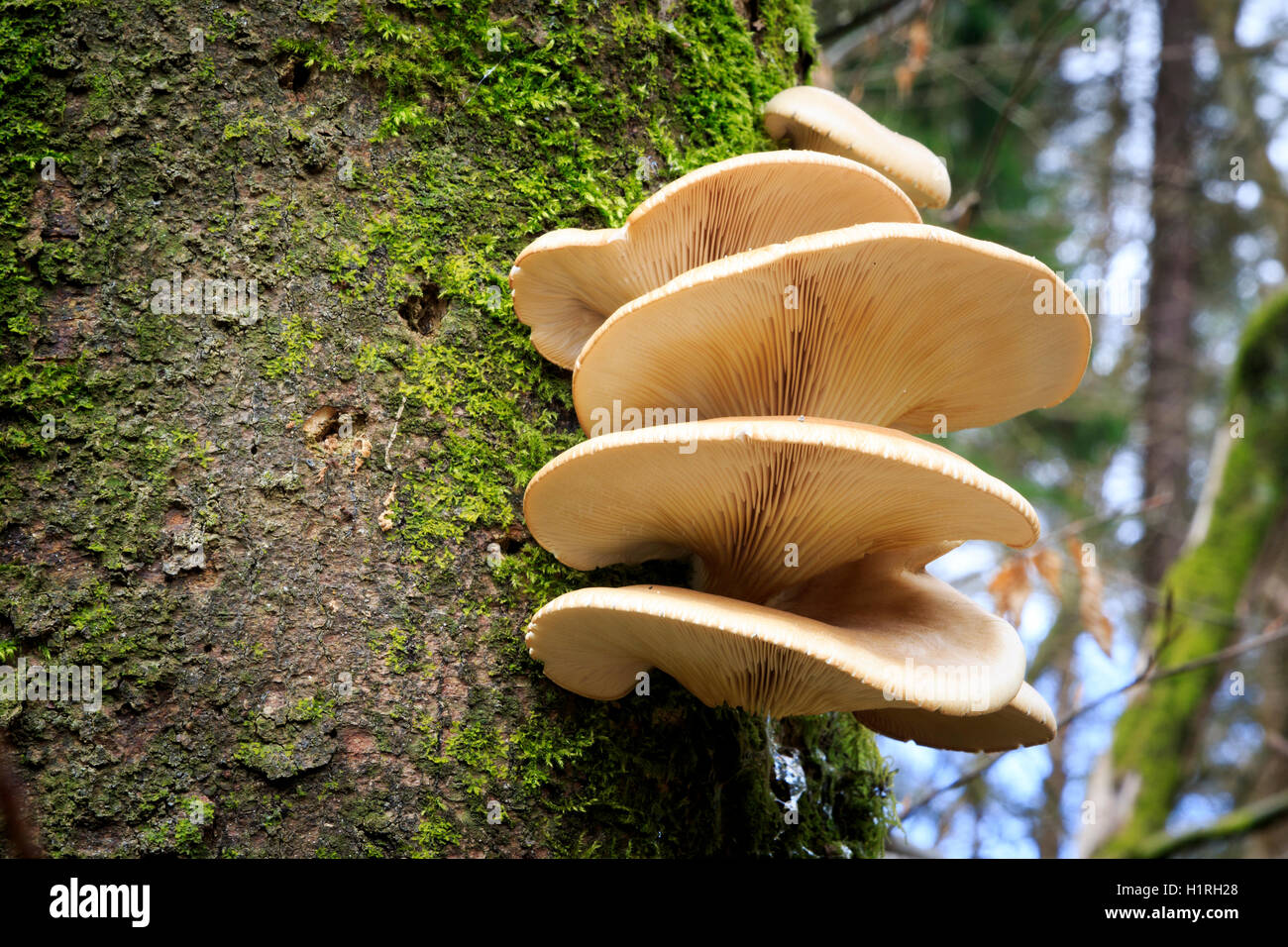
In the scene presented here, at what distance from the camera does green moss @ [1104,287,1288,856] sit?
718 centimetres

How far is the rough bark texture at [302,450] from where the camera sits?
6.15 ft

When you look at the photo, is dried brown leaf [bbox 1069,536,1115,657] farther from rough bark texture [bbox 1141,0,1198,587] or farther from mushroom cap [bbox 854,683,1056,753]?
rough bark texture [bbox 1141,0,1198,587]

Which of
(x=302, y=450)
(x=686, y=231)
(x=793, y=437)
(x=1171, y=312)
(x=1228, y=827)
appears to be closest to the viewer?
(x=793, y=437)

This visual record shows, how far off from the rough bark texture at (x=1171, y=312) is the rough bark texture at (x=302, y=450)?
1139cm

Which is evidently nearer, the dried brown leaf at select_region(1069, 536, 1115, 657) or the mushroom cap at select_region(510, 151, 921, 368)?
the mushroom cap at select_region(510, 151, 921, 368)

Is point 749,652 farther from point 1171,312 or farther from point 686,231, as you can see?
point 1171,312

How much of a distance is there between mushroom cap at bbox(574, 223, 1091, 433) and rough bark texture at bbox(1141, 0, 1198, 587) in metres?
→ 10.7

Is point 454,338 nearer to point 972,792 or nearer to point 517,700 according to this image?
point 517,700

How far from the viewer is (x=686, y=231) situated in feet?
7.61

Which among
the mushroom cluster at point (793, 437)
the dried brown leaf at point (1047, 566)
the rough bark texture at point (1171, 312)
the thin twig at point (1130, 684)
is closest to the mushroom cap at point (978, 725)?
the mushroom cluster at point (793, 437)

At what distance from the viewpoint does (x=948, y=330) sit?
2195mm

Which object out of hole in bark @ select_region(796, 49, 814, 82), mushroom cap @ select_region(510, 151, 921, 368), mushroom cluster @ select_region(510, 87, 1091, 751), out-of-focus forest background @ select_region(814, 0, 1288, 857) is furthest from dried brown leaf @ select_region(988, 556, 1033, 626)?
mushroom cap @ select_region(510, 151, 921, 368)

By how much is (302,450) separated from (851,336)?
1370mm

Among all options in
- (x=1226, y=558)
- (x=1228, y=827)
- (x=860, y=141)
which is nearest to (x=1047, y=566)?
(x=1228, y=827)
